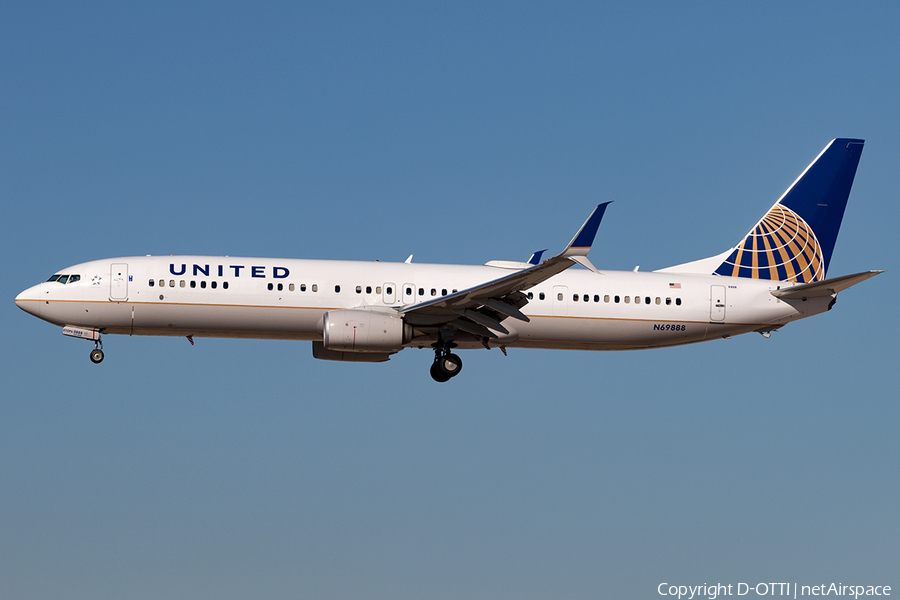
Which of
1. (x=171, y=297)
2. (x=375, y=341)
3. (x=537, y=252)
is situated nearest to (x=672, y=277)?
(x=537, y=252)

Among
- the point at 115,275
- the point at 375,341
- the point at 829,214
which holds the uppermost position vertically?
the point at 829,214

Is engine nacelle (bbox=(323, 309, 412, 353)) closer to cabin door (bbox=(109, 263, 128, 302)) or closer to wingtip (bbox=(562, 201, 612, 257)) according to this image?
cabin door (bbox=(109, 263, 128, 302))

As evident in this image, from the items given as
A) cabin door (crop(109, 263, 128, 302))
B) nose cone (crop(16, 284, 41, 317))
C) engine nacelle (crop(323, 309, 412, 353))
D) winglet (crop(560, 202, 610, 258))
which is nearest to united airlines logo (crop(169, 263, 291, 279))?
cabin door (crop(109, 263, 128, 302))

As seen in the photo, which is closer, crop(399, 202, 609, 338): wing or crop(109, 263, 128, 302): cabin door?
crop(399, 202, 609, 338): wing

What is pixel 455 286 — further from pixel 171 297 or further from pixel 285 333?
pixel 171 297

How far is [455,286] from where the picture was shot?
37.2 meters

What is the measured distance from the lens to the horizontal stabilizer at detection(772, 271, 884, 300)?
1395 inches

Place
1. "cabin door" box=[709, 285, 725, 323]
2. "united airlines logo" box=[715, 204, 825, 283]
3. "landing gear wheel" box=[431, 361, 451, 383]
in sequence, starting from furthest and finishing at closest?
"united airlines logo" box=[715, 204, 825, 283], "cabin door" box=[709, 285, 725, 323], "landing gear wheel" box=[431, 361, 451, 383]

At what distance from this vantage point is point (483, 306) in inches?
1404

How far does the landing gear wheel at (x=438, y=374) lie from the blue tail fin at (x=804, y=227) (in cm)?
1155

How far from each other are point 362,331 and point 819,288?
15946 millimetres

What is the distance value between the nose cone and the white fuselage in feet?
0.11

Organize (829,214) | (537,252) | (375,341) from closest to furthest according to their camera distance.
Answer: (375,341) < (537,252) < (829,214)

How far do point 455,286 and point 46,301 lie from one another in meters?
13.6
